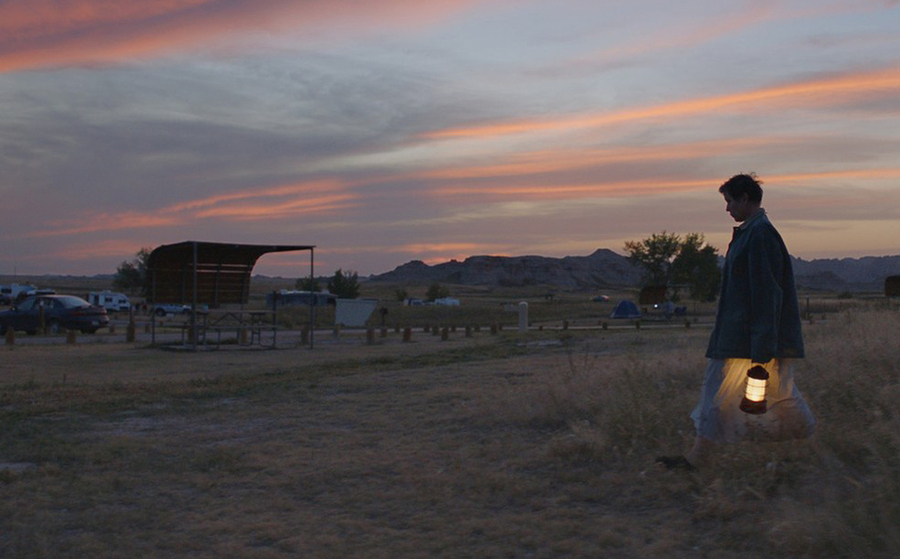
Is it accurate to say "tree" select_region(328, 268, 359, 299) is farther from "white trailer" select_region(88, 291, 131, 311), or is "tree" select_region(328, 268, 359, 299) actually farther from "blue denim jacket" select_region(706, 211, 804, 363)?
"blue denim jacket" select_region(706, 211, 804, 363)

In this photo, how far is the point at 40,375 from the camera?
14.4 m

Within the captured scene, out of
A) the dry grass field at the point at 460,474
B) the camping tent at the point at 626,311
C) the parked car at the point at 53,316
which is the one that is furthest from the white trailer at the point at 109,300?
the dry grass field at the point at 460,474

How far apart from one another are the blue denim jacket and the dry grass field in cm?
66

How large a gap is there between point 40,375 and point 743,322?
12109 mm

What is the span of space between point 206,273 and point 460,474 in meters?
18.0

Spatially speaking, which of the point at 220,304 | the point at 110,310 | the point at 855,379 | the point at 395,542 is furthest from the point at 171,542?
the point at 110,310

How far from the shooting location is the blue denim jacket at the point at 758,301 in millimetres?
5406

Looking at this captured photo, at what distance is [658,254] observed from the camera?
64.9 metres

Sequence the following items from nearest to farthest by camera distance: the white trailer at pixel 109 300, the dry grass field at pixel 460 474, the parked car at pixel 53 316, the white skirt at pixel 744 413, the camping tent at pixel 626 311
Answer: the dry grass field at pixel 460 474
the white skirt at pixel 744 413
the parked car at pixel 53 316
the camping tent at pixel 626 311
the white trailer at pixel 109 300

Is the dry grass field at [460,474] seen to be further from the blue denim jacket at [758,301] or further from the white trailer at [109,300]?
the white trailer at [109,300]

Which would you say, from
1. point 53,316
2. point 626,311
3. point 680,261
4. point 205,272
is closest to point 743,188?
point 205,272

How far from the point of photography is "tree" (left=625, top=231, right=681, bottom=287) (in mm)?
64562

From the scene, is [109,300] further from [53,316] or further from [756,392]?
[756,392]

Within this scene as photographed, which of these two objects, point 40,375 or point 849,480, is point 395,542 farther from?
point 40,375
